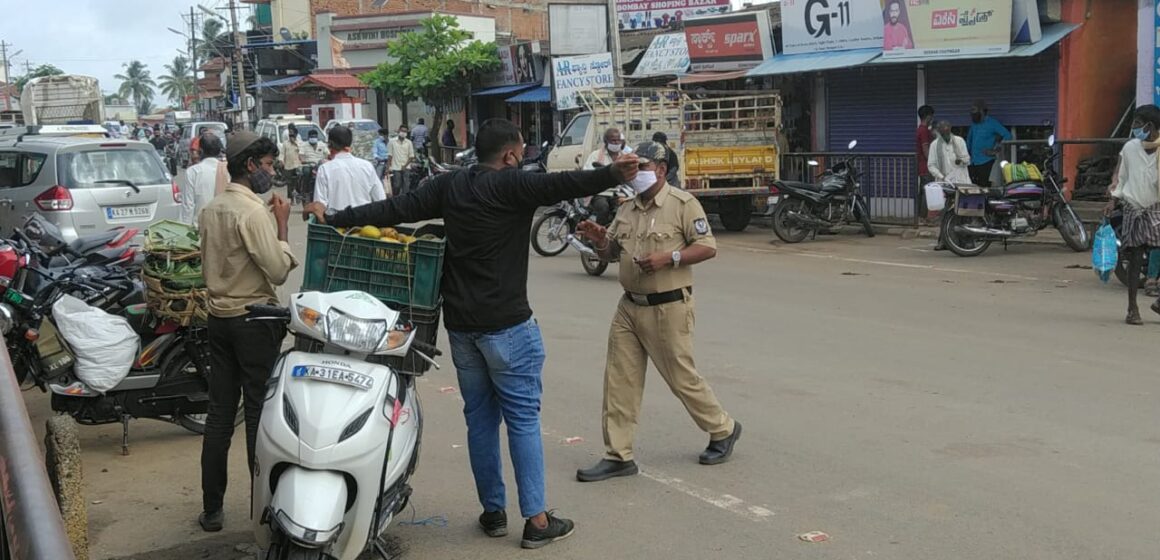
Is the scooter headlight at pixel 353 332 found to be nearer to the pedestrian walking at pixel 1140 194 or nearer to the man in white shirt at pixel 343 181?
the man in white shirt at pixel 343 181

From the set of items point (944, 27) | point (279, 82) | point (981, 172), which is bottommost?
point (981, 172)

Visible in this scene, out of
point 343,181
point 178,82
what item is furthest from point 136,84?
point 343,181

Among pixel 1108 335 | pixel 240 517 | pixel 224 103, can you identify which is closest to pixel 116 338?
pixel 240 517

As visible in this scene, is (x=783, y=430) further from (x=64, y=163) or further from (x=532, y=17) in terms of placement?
(x=532, y=17)

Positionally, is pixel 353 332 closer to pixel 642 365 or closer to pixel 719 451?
pixel 642 365

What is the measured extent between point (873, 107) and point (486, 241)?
16.6 metres

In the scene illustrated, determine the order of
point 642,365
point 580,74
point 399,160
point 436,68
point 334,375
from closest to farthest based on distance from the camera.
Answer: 1. point 334,375
2. point 642,365
3. point 580,74
4. point 399,160
5. point 436,68

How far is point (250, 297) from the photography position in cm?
540

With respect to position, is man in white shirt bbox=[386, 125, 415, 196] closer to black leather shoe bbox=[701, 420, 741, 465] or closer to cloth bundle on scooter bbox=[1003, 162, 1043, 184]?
cloth bundle on scooter bbox=[1003, 162, 1043, 184]

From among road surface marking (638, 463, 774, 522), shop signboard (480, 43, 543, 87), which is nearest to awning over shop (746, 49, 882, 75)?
shop signboard (480, 43, 543, 87)

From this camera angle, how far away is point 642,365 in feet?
20.3

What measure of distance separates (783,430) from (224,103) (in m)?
73.0

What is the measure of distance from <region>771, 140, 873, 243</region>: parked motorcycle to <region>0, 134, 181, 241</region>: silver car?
808 cm

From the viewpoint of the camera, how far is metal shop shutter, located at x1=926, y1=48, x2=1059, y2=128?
17.4 m
